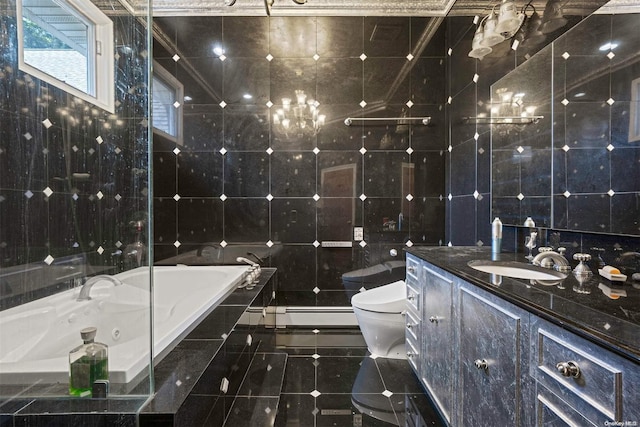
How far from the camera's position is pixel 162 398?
91cm

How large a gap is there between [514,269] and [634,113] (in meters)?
0.81

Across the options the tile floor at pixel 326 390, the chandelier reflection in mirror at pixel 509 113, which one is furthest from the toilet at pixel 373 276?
the chandelier reflection in mirror at pixel 509 113

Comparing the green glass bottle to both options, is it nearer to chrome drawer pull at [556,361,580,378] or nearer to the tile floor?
the tile floor

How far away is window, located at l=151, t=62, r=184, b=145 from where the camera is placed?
2842 mm

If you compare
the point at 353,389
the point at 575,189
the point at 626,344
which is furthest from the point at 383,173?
the point at 626,344

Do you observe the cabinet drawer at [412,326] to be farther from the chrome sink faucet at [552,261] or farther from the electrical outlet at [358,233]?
the electrical outlet at [358,233]

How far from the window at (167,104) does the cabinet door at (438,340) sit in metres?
2.50

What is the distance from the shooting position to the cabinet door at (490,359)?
3.10ft

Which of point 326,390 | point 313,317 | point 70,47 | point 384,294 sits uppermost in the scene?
point 70,47

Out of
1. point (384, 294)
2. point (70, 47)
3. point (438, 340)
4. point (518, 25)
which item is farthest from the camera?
point (384, 294)

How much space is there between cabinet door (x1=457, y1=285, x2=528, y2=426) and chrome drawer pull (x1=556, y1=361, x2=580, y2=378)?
0.15m

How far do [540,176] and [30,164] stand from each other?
2185 millimetres

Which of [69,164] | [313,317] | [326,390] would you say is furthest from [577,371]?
[313,317]

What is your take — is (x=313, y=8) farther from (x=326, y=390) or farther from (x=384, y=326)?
(x=326, y=390)
